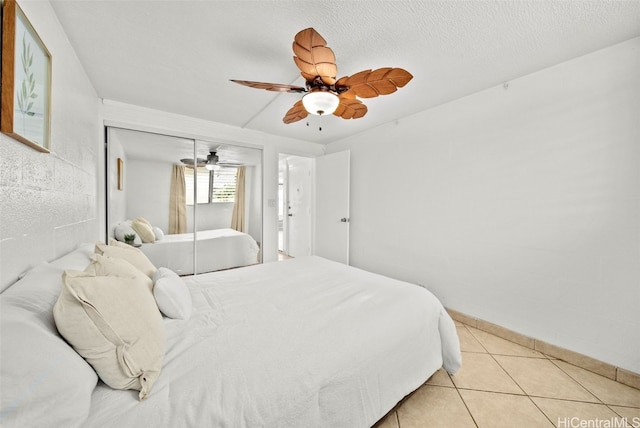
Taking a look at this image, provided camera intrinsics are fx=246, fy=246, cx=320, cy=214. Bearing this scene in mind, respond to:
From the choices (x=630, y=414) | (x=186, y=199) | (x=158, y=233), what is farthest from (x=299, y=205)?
(x=630, y=414)

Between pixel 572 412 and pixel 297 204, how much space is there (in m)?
4.46

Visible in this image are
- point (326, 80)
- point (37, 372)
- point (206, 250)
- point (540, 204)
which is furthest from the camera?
point (206, 250)

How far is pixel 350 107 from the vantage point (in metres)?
2.02

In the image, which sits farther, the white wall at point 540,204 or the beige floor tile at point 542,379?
the white wall at point 540,204

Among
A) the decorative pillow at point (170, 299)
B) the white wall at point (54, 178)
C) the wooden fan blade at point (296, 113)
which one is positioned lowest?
the decorative pillow at point (170, 299)

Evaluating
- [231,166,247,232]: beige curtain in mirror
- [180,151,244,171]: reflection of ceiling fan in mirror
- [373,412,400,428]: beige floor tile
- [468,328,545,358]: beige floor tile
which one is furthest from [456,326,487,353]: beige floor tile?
[180,151,244,171]: reflection of ceiling fan in mirror

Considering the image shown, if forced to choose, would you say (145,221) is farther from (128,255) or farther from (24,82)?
(24,82)

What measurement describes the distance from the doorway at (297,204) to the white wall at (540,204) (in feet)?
7.10

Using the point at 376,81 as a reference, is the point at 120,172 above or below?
below

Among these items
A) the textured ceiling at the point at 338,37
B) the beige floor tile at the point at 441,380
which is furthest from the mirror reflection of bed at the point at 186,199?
the beige floor tile at the point at 441,380

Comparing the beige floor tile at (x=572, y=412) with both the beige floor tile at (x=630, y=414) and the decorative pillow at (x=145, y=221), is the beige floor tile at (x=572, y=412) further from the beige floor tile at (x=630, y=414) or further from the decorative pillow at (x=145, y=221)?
the decorative pillow at (x=145, y=221)

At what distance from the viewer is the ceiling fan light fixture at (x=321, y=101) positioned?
167cm

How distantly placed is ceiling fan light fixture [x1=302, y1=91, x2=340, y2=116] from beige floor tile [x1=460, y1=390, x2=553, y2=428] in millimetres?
2149

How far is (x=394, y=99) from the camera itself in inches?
105
